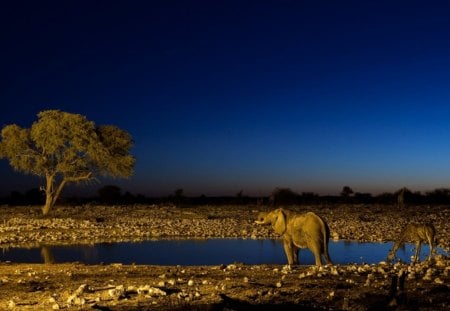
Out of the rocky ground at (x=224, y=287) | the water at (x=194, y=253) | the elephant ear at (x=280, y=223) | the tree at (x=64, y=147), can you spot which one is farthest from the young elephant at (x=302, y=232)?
the tree at (x=64, y=147)

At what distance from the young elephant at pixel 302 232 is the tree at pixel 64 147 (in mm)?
26554

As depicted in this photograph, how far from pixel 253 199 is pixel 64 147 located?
45.1 meters

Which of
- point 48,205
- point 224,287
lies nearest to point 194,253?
point 224,287

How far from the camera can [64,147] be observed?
43.8 meters

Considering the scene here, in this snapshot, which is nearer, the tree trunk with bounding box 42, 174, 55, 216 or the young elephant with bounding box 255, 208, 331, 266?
the young elephant with bounding box 255, 208, 331, 266

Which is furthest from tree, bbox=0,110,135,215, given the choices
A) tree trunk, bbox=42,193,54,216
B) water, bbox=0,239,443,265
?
water, bbox=0,239,443,265

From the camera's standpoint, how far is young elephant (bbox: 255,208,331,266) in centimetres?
1759

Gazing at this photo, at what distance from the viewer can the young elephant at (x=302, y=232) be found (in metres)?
17.6

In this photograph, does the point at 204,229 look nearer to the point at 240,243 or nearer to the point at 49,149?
the point at 240,243

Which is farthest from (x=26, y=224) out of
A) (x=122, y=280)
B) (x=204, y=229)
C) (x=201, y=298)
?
(x=201, y=298)

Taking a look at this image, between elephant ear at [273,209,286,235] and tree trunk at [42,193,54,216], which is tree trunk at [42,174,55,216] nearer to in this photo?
tree trunk at [42,193,54,216]

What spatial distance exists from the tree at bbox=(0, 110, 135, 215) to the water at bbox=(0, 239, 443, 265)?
17.7 m

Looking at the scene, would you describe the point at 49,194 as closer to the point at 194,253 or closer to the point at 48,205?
the point at 48,205

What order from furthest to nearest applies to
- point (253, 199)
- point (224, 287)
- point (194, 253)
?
point (253, 199) → point (194, 253) → point (224, 287)
